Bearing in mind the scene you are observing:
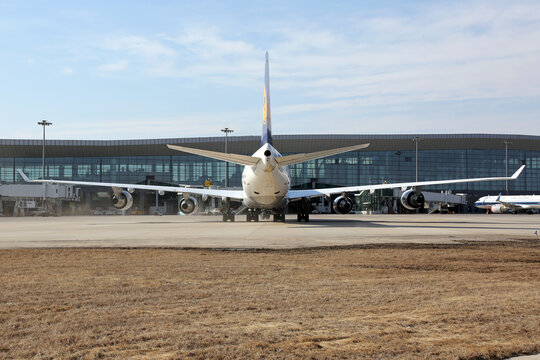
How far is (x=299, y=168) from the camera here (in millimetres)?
110875

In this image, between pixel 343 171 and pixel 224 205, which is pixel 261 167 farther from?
pixel 343 171

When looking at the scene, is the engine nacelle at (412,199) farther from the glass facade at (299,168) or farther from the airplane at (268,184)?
the glass facade at (299,168)

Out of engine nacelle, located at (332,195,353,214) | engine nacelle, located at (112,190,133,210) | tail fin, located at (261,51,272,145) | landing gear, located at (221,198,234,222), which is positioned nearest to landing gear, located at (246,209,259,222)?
landing gear, located at (221,198,234,222)

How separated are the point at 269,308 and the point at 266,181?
81.2ft

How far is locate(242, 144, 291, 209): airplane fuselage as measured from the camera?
3030cm

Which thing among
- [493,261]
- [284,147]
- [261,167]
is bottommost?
[493,261]

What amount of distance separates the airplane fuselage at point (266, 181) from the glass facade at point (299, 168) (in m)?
74.9

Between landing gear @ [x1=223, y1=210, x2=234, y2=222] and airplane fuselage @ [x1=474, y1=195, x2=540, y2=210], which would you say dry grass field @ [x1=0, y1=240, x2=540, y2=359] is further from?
airplane fuselage @ [x1=474, y1=195, x2=540, y2=210]

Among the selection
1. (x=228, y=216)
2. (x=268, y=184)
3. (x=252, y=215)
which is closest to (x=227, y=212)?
(x=228, y=216)

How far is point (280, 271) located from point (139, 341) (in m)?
5.59

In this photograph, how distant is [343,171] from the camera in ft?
359

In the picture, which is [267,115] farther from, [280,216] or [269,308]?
[269,308]

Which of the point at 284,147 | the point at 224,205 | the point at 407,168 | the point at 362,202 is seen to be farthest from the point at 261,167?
the point at 407,168

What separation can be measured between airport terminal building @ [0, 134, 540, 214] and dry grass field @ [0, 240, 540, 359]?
3669 inches
